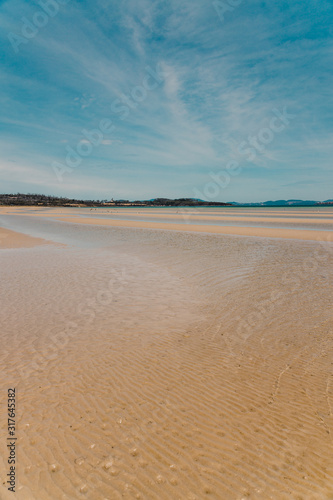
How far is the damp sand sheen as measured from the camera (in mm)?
3102

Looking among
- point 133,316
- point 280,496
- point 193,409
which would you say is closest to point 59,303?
point 133,316

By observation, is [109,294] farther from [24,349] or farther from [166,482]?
[166,482]

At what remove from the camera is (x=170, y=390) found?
4555mm

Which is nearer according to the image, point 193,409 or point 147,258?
point 193,409

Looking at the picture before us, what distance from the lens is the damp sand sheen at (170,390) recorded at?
310 cm

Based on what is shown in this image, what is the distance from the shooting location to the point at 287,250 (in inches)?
683

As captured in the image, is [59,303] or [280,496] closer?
[280,496]

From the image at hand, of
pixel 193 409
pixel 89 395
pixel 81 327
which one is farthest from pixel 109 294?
pixel 193 409

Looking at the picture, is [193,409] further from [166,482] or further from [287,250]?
[287,250]

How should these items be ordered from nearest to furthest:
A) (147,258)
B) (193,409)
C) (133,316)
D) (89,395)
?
(193,409), (89,395), (133,316), (147,258)

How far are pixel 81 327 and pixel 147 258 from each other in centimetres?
849

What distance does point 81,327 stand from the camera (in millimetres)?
6973

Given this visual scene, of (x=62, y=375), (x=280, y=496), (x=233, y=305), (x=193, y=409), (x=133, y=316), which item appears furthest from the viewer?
(x=233, y=305)

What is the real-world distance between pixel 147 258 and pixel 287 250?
29.5 feet
